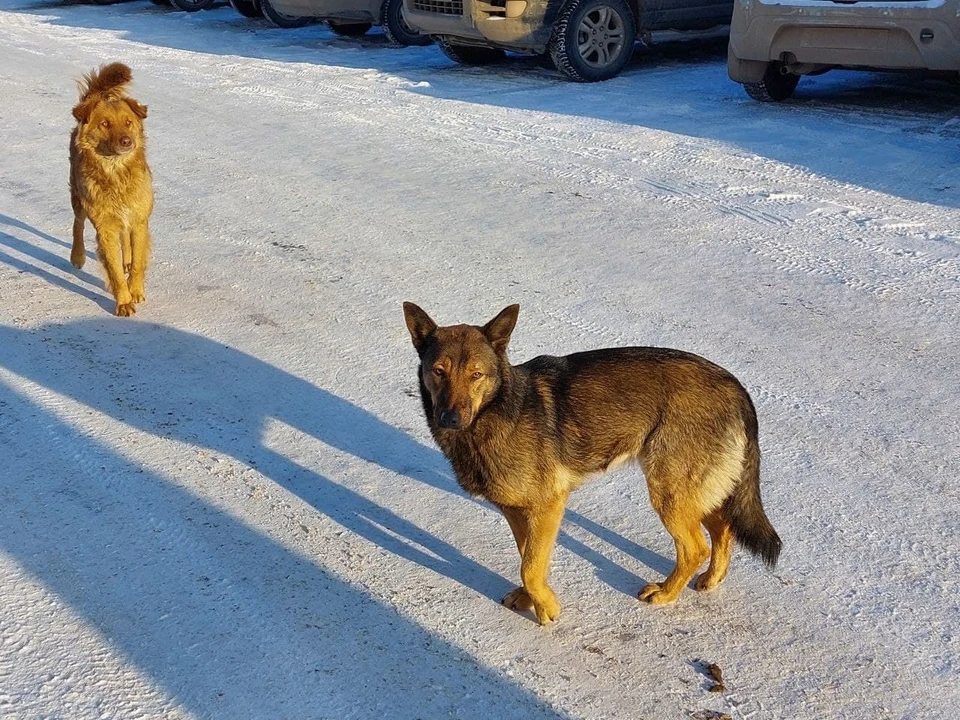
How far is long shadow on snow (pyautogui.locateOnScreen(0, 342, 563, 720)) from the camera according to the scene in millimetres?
3318

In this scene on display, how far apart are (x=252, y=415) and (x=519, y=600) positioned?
193 cm

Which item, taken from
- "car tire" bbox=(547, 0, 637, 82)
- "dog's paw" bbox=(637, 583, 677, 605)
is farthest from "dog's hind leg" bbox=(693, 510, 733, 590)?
"car tire" bbox=(547, 0, 637, 82)

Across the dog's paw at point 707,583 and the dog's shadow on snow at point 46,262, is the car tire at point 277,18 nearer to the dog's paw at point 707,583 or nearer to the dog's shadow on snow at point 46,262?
the dog's shadow on snow at point 46,262

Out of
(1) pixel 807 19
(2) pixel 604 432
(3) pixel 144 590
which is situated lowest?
(3) pixel 144 590

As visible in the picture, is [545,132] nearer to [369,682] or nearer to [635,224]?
[635,224]

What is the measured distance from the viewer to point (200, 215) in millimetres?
8055

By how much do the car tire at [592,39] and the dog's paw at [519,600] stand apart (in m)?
9.15

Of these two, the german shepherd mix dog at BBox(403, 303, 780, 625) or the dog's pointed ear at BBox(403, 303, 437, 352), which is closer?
the german shepherd mix dog at BBox(403, 303, 780, 625)

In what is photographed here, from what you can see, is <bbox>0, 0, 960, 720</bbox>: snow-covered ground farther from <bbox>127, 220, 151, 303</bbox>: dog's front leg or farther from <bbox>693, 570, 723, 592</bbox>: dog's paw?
<bbox>127, 220, 151, 303</bbox>: dog's front leg

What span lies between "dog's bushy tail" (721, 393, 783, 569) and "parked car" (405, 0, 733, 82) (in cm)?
892

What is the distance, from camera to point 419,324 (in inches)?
153

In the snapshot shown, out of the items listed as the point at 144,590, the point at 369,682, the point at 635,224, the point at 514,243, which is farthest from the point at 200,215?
the point at 369,682

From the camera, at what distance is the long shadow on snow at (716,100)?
8.70 m

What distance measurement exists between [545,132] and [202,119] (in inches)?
142
